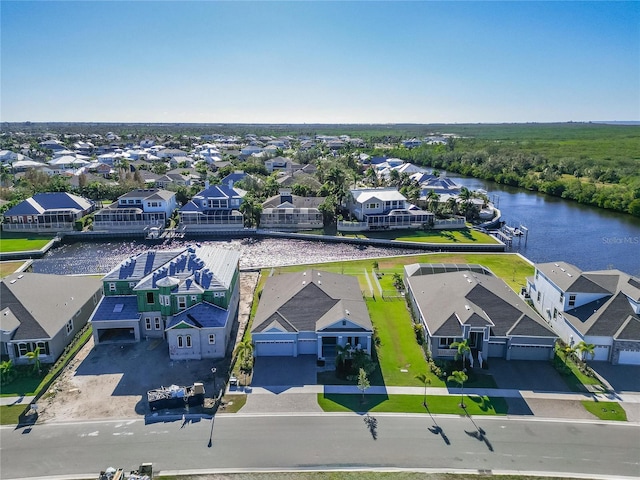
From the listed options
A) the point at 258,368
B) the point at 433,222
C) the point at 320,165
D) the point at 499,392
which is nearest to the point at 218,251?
the point at 258,368

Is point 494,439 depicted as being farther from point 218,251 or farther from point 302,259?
point 302,259

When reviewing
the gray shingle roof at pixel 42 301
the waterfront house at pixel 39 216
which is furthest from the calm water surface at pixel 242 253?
the gray shingle roof at pixel 42 301

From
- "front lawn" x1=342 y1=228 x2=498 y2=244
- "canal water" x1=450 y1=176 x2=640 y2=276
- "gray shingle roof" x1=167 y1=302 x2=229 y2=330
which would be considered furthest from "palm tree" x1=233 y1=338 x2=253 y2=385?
"canal water" x1=450 y1=176 x2=640 y2=276

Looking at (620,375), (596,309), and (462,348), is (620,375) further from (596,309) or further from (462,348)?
(462,348)

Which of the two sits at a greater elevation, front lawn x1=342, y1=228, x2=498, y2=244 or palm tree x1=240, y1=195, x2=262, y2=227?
palm tree x1=240, y1=195, x2=262, y2=227

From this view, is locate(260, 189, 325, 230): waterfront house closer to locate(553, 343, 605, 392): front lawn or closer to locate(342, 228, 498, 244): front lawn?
locate(342, 228, 498, 244): front lawn
